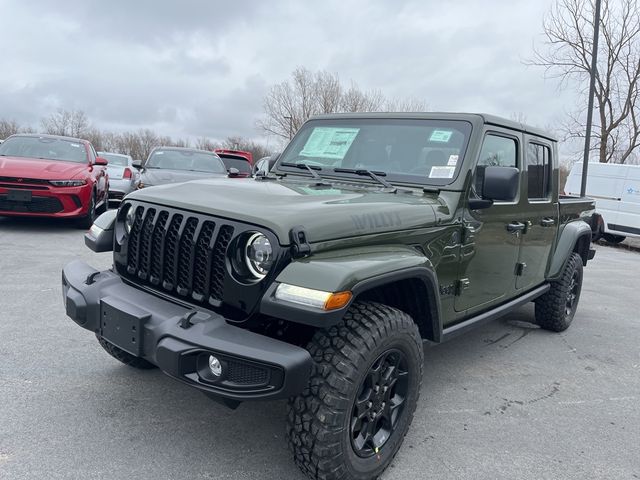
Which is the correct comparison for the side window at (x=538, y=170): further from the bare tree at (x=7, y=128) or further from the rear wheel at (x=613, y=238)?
the bare tree at (x=7, y=128)

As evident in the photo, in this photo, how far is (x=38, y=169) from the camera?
26.0 ft

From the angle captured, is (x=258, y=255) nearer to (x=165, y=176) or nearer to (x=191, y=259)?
(x=191, y=259)

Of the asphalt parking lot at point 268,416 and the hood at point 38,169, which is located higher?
the hood at point 38,169

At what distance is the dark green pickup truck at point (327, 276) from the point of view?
2.12 meters

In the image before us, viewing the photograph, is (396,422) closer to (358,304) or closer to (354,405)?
(354,405)

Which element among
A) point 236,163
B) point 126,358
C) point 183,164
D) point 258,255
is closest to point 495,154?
point 258,255

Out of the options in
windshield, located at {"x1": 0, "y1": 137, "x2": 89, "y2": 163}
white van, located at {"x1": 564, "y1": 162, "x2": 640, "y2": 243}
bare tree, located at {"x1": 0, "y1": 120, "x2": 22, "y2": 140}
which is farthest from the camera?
bare tree, located at {"x1": 0, "y1": 120, "x2": 22, "y2": 140}

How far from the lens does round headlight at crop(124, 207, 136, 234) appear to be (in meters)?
2.82

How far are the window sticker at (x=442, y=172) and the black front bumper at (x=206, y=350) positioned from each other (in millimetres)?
1607

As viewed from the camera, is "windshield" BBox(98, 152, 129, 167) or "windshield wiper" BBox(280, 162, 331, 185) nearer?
"windshield wiper" BBox(280, 162, 331, 185)

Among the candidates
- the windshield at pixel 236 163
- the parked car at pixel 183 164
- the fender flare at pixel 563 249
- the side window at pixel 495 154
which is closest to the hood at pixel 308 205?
the side window at pixel 495 154

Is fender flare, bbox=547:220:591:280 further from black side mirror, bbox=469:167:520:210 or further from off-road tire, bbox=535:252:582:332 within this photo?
black side mirror, bbox=469:167:520:210

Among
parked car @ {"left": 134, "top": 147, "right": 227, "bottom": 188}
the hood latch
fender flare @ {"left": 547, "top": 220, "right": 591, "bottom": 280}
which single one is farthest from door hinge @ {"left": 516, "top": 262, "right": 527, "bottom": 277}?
parked car @ {"left": 134, "top": 147, "right": 227, "bottom": 188}

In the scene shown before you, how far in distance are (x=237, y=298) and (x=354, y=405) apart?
2.35 ft
